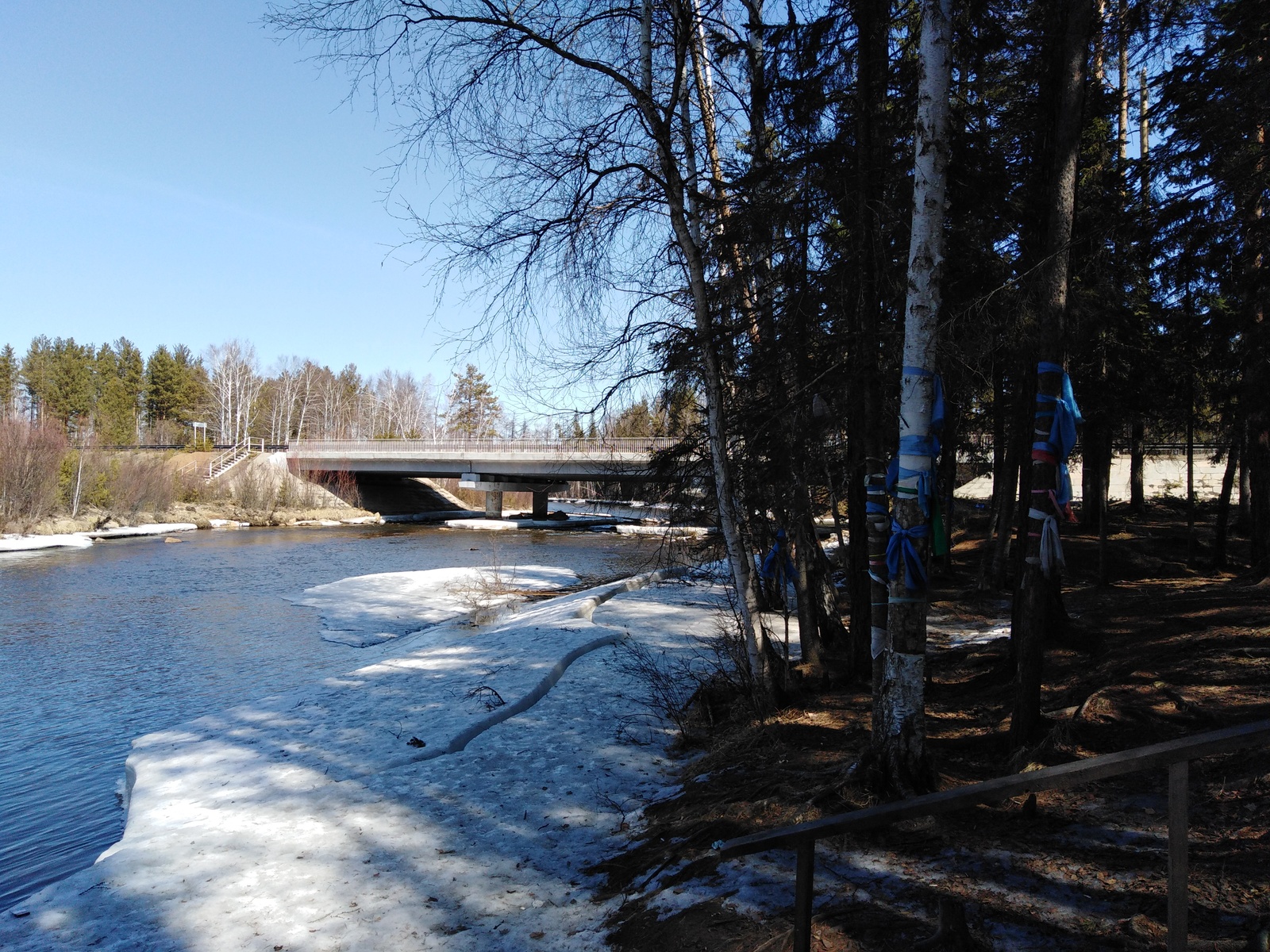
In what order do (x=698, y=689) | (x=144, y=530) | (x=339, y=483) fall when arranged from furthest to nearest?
(x=339, y=483)
(x=144, y=530)
(x=698, y=689)

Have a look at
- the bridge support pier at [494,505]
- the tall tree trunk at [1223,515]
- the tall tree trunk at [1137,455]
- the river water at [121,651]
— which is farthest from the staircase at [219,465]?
the tall tree trunk at [1223,515]

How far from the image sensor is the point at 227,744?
856 centimetres

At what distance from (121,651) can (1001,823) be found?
52.0 feet

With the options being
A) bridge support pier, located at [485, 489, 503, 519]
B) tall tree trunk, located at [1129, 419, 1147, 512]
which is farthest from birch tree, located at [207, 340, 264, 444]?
tall tree trunk, located at [1129, 419, 1147, 512]

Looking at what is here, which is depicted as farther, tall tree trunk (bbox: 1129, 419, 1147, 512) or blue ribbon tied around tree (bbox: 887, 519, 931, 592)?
tall tree trunk (bbox: 1129, 419, 1147, 512)

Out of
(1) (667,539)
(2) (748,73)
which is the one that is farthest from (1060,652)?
(2) (748,73)

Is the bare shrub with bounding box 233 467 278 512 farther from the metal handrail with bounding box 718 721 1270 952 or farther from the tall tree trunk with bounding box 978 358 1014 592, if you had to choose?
the metal handrail with bounding box 718 721 1270 952

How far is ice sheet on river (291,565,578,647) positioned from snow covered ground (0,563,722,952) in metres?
5.91

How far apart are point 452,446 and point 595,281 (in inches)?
1683

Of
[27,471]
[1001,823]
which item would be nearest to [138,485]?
[27,471]

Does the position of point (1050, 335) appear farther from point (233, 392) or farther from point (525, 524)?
Answer: point (233, 392)

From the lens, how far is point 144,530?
39.1 meters

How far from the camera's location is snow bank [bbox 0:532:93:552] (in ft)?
102

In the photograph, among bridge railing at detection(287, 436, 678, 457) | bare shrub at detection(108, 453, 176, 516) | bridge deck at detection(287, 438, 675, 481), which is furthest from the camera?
bridge deck at detection(287, 438, 675, 481)
